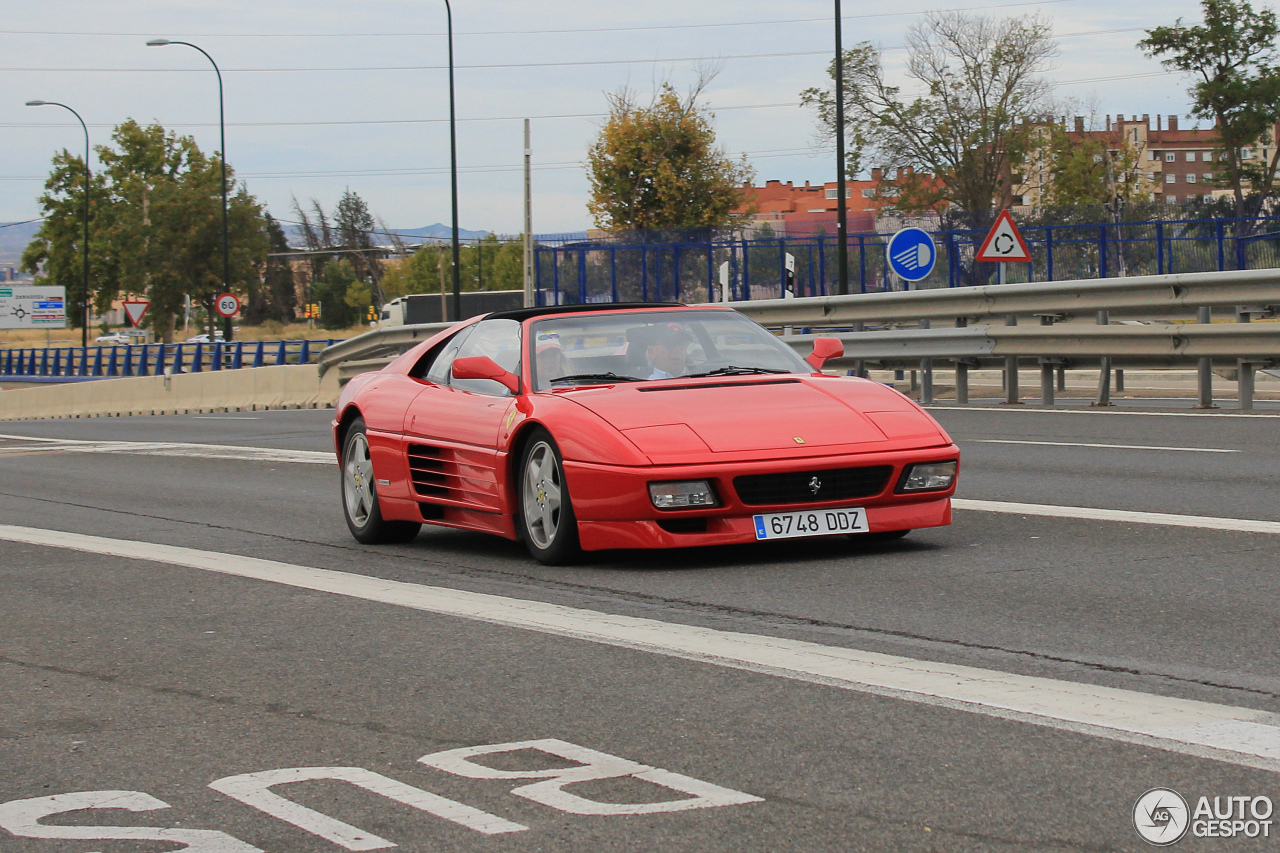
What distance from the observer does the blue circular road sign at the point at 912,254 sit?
23.5 meters

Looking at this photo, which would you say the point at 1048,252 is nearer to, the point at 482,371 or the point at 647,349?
the point at 647,349

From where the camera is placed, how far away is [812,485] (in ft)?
22.4

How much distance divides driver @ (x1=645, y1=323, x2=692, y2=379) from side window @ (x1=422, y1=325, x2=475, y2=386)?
115cm

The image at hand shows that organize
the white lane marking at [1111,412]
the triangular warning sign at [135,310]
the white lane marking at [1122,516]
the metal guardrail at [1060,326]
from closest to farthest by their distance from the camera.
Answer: the white lane marking at [1122,516] < the white lane marking at [1111,412] < the metal guardrail at [1060,326] < the triangular warning sign at [135,310]

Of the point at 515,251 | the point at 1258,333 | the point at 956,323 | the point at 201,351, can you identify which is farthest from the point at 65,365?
the point at 515,251

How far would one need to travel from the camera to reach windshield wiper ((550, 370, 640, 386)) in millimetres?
7625

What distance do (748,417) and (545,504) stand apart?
965 millimetres

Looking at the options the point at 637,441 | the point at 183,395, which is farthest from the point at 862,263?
the point at 637,441

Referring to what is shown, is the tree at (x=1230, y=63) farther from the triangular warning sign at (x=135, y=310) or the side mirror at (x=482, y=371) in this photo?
the side mirror at (x=482, y=371)

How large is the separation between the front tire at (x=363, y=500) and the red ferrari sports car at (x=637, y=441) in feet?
0.05

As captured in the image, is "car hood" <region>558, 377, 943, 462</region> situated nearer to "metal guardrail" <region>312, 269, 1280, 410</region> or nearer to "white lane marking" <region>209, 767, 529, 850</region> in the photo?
"white lane marking" <region>209, 767, 529, 850</region>

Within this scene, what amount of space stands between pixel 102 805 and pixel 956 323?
1555cm

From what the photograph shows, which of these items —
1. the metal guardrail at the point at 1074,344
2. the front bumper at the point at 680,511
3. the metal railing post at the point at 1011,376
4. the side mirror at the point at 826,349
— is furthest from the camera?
the metal railing post at the point at 1011,376

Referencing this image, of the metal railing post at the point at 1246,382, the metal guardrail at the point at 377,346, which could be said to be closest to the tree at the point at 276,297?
the metal guardrail at the point at 377,346
